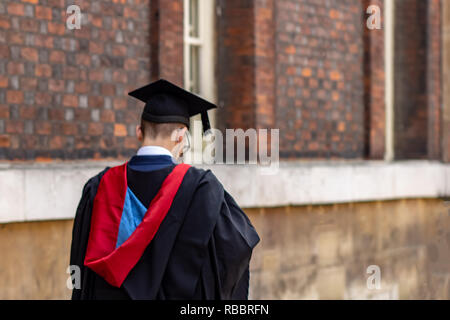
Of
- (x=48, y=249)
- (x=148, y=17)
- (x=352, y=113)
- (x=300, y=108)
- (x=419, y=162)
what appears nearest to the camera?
(x=48, y=249)

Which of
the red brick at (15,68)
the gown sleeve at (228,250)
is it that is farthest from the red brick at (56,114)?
the gown sleeve at (228,250)

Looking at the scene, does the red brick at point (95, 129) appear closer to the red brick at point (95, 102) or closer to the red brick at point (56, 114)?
the red brick at point (95, 102)

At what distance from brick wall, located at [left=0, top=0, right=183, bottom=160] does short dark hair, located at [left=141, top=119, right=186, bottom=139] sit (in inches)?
84.7

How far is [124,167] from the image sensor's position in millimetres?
3391

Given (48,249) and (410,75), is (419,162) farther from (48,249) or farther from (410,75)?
(48,249)

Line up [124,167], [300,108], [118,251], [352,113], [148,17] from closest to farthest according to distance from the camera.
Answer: [118,251] < [124,167] < [148,17] < [300,108] < [352,113]

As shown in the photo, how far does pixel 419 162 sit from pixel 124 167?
6152mm

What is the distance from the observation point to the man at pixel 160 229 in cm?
319

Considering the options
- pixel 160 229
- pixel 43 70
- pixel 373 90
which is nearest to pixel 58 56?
pixel 43 70

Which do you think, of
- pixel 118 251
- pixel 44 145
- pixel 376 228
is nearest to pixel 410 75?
pixel 376 228

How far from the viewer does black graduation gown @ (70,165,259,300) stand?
3199 mm

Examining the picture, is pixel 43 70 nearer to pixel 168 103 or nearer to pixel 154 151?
pixel 168 103

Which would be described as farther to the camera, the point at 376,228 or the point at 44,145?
the point at 376,228

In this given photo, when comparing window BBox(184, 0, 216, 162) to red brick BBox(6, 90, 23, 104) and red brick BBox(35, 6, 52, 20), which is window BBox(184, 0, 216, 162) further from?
red brick BBox(6, 90, 23, 104)
